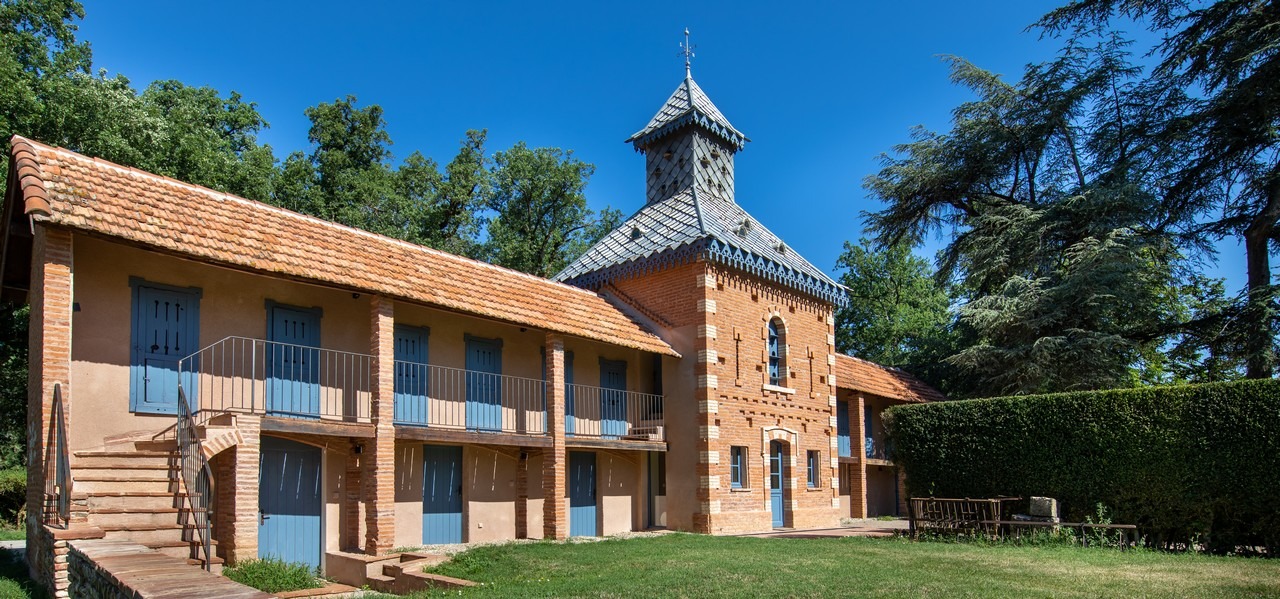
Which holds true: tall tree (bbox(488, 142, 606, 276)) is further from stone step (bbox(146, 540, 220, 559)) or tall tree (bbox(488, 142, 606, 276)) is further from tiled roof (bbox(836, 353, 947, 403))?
stone step (bbox(146, 540, 220, 559))

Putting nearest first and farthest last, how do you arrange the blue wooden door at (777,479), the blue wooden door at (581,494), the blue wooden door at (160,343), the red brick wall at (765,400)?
the blue wooden door at (160,343) < the blue wooden door at (581,494) < the red brick wall at (765,400) < the blue wooden door at (777,479)

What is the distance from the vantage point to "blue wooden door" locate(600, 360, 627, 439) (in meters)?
20.7

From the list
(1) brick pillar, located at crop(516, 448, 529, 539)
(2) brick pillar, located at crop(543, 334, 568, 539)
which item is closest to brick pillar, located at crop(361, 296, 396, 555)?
(1) brick pillar, located at crop(516, 448, 529, 539)

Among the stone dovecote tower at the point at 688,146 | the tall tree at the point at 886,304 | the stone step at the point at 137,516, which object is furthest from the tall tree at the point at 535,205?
the stone step at the point at 137,516

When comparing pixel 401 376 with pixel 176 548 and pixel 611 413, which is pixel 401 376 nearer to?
pixel 611 413

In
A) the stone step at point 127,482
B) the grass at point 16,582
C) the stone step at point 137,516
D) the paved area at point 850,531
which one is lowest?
the paved area at point 850,531

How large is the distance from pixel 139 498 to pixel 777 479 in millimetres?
15028

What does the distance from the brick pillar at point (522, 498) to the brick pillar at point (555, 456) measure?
38 cm

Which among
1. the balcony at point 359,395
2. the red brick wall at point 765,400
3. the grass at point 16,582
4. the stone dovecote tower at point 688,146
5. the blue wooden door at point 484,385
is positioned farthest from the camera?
the stone dovecote tower at point 688,146

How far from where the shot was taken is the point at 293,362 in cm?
1504

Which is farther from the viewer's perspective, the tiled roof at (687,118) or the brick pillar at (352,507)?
the tiled roof at (687,118)

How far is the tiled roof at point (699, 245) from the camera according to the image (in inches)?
846

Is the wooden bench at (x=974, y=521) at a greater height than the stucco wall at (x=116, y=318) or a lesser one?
lesser

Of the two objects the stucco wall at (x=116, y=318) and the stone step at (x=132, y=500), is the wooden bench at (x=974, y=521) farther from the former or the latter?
the stone step at (x=132, y=500)
